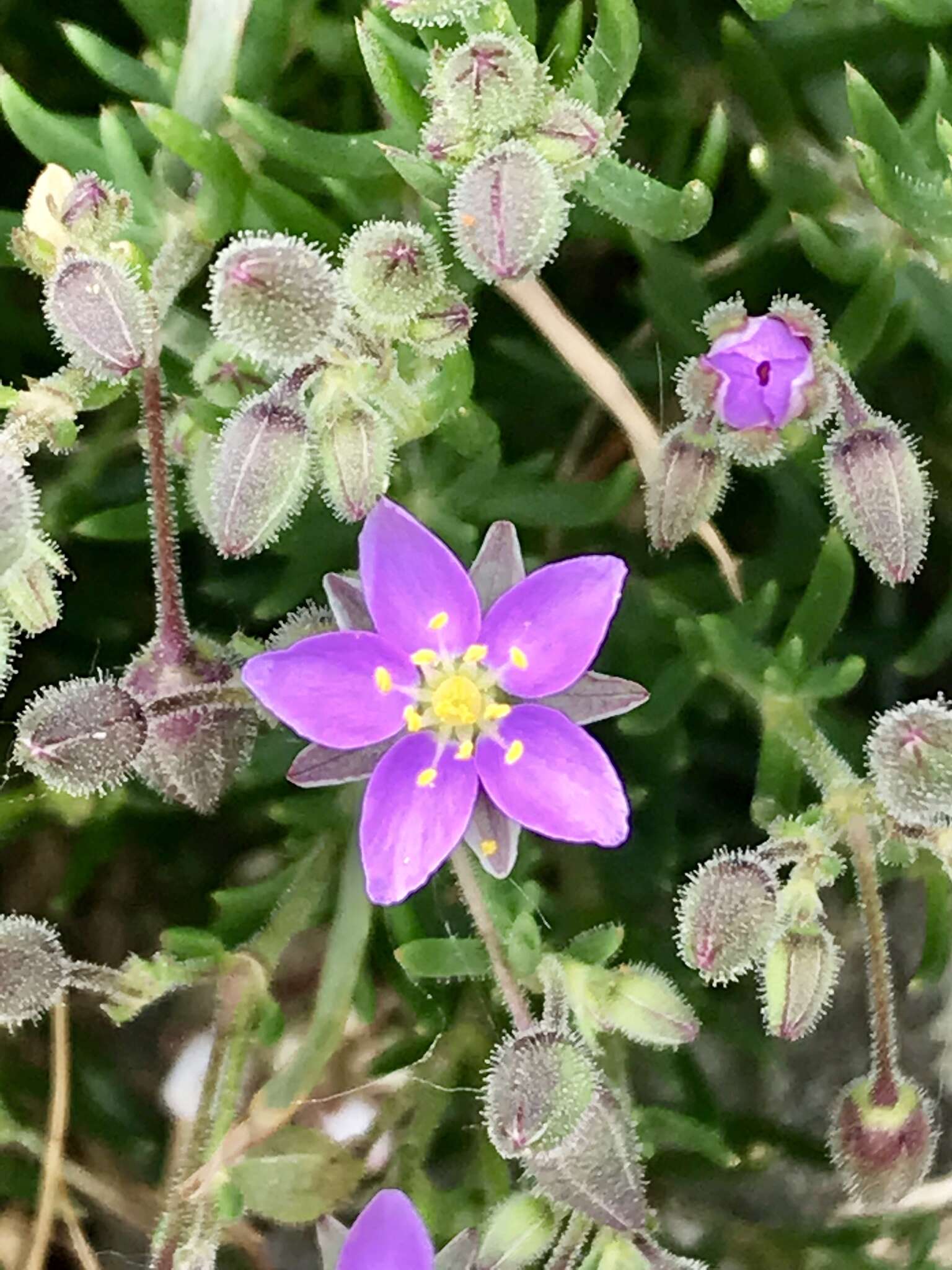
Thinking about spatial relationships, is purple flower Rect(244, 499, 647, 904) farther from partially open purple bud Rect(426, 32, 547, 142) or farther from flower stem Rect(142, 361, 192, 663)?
partially open purple bud Rect(426, 32, 547, 142)

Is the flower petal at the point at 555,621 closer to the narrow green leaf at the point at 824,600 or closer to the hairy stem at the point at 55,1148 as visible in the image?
the narrow green leaf at the point at 824,600

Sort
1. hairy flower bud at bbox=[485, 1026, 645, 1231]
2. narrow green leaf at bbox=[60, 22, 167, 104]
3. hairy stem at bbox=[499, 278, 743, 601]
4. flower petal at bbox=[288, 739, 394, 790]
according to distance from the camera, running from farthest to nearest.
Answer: narrow green leaf at bbox=[60, 22, 167, 104], hairy stem at bbox=[499, 278, 743, 601], flower petal at bbox=[288, 739, 394, 790], hairy flower bud at bbox=[485, 1026, 645, 1231]

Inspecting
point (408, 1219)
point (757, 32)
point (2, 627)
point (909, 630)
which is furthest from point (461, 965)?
point (757, 32)

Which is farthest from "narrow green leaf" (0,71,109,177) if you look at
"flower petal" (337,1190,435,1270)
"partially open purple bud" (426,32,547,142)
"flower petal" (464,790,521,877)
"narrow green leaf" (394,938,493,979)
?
"flower petal" (337,1190,435,1270)

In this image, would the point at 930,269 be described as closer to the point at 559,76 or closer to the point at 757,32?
the point at 757,32

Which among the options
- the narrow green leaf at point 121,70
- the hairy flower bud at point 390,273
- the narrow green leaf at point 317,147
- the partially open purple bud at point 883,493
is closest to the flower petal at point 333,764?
the hairy flower bud at point 390,273
